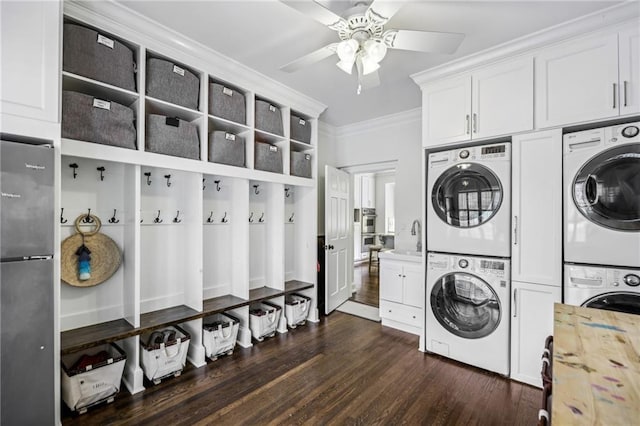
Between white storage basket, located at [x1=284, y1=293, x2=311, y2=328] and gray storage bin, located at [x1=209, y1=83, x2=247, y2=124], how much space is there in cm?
222

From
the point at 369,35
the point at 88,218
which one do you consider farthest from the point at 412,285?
the point at 88,218

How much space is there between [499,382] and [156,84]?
12.6ft

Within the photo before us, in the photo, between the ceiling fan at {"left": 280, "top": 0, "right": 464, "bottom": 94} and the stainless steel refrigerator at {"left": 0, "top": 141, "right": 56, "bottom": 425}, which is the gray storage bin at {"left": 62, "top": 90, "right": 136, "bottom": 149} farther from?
the ceiling fan at {"left": 280, "top": 0, "right": 464, "bottom": 94}

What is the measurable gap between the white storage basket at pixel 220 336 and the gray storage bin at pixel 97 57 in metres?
2.21

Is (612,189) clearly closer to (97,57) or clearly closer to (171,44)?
(171,44)

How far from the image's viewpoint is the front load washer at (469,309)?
2.51m

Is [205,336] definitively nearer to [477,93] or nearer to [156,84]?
[156,84]

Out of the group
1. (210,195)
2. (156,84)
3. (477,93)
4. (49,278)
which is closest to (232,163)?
(210,195)

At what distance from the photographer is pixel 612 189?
2.05 meters

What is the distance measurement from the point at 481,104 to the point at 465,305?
188cm

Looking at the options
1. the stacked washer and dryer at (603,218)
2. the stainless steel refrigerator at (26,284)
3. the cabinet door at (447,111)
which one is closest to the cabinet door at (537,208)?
the stacked washer and dryer at (603,218)

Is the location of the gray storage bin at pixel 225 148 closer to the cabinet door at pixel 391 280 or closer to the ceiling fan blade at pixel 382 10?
the ceiling fan blade at pixel 382 10

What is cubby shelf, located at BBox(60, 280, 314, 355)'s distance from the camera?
1988 mm

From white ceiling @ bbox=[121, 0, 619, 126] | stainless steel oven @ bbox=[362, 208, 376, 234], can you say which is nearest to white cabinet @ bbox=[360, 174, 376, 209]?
stainless steel oven @ bbox=[362, 208, 376, 234]
